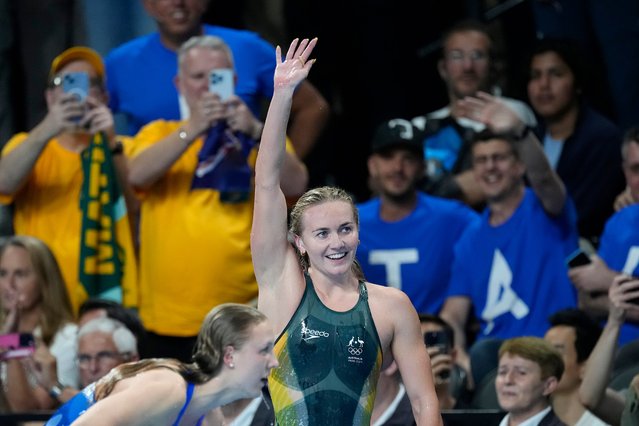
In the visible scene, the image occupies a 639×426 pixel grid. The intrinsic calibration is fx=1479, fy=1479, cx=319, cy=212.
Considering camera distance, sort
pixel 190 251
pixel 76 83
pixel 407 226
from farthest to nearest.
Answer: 1. pixel 407 226
2. pixel 76 83
3. pixel 190 251

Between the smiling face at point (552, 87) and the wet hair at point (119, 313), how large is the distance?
2728 millimetres

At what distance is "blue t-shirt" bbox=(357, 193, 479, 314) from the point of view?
823 cm

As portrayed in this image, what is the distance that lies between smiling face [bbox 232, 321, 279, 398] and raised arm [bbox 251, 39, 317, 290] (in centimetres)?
19

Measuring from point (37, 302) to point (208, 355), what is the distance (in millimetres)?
2421

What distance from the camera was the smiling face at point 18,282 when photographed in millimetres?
7902

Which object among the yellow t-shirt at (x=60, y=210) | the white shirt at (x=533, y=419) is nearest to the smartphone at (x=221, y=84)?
the yellow t-shirt at (x=60, y=210)

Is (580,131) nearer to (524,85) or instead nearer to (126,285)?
(524,85)

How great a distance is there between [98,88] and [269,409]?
2147mm

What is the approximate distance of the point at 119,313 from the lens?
25.2 feet

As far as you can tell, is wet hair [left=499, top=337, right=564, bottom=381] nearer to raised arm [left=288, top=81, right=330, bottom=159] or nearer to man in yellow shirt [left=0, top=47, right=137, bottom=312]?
raised arm [left=288, top=81, right=330, bottom=159]

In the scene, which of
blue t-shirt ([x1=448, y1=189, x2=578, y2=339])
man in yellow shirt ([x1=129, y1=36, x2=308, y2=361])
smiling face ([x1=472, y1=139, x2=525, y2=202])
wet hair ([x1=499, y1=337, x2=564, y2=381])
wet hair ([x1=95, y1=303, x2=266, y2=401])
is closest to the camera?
wet hair ([x1=95, y1=303, x2=266, y2=401])

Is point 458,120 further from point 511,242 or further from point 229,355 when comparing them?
point 229,355

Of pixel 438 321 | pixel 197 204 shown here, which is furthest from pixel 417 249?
pixel 197 204

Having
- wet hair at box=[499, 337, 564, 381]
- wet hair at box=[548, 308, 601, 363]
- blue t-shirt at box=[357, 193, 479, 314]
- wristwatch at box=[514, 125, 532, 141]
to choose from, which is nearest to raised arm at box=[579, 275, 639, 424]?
wet hair at box=[499, 337, 564, 381]
